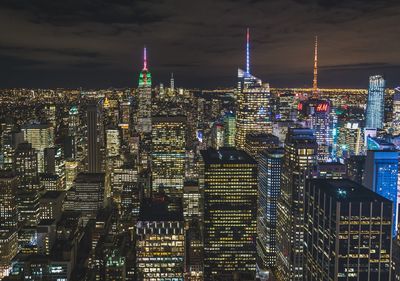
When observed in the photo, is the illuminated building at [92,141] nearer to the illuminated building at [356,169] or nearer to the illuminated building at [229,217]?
the illuminated building at [229,217]

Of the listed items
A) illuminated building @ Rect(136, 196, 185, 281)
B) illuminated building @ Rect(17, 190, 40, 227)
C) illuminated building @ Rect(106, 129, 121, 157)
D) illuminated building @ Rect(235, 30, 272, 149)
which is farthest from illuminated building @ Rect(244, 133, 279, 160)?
illuminated building @ Rect(136, 196, 185, 281)

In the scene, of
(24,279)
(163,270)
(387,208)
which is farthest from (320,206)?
(24,279)

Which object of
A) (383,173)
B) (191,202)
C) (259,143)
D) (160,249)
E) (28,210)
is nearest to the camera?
(160,249)

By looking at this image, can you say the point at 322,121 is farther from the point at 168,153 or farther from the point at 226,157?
the point at 226,157

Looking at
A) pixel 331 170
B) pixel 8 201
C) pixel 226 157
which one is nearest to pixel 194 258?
pixel 226 157

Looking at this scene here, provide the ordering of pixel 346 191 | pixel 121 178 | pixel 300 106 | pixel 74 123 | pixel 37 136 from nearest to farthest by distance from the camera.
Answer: pixel 346 191 → pixel 121 178 → pixel 37 136 → pixel 74 123 → pixel 300 106

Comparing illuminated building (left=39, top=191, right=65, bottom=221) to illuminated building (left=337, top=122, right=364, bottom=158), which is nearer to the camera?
illuminated building (left=39, top=191, right=65, bottom=221)

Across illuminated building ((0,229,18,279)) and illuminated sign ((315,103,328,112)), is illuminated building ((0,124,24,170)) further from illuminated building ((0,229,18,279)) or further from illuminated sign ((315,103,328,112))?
illuminated sign ((315,103,328,112))
